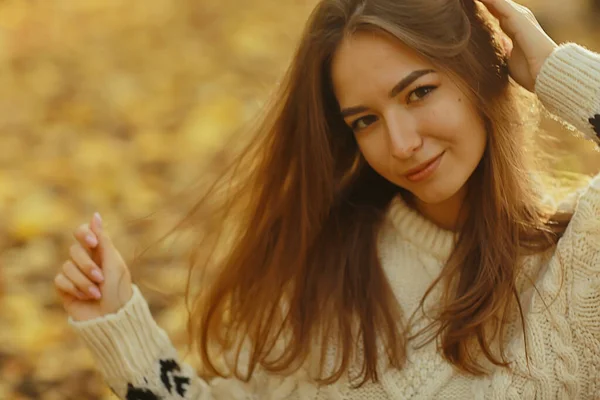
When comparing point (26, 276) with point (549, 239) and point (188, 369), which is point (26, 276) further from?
point (549, 239)

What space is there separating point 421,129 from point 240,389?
785 mm

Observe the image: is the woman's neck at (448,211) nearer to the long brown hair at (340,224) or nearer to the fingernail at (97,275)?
the long brown hair at (340,224)

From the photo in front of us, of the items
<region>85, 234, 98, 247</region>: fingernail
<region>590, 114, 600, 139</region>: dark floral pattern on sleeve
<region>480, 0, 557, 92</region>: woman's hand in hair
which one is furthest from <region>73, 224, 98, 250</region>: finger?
<region>590, 114, 600, 139</region>: dark floral pattern on sleeve

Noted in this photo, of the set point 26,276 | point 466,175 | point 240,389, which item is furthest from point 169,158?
point 466,175

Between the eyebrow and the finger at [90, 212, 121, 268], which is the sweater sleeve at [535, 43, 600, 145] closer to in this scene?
the eyebrow

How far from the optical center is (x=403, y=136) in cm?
182

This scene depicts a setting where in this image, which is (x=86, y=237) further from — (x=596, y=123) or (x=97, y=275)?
(x=596, y=123)

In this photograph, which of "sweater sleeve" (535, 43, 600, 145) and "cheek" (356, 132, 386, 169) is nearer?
"sweater sleeve" (535, 43, 600, 145)

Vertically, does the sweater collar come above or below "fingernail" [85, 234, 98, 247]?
above

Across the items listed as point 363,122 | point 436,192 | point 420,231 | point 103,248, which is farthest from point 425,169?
point 103,248

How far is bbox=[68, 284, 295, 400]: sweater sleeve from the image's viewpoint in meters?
2.04

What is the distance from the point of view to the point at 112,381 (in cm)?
208

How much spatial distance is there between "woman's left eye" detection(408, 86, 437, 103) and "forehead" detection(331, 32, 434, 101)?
42 mm

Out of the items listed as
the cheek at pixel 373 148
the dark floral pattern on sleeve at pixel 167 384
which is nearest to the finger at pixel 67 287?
the dark floral pattern on sleeve at pixel 167 384
